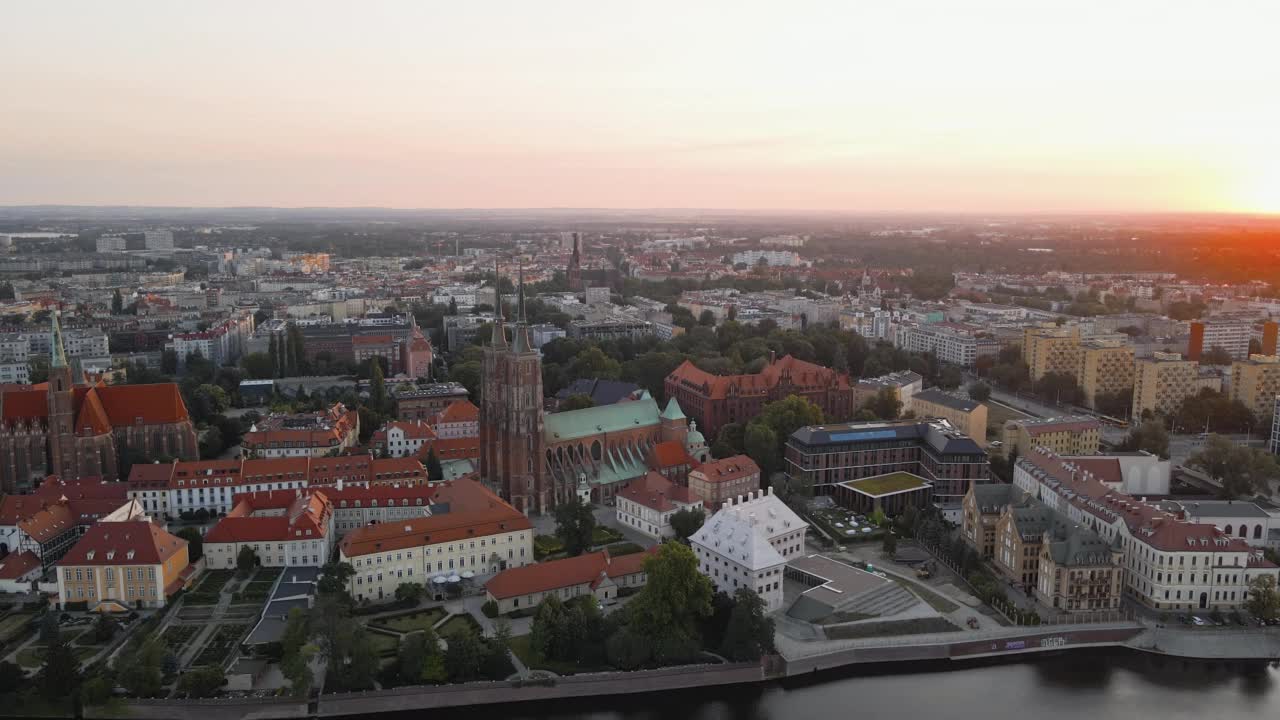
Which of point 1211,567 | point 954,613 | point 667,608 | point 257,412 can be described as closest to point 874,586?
point 954,613

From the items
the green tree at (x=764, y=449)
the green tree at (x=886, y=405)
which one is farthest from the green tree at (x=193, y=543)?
the green tree at (x=886, y=405)

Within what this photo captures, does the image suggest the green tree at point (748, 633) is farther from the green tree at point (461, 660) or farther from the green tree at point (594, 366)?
the green tree at point (594, 366)

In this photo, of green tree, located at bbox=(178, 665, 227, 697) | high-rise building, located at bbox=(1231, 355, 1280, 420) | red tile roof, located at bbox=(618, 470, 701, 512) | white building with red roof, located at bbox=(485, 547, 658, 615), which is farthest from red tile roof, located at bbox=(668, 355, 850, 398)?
green tree, located at bbox=(178, 665, 227, 697)

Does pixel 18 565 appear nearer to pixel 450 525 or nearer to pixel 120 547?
pixel 120 547

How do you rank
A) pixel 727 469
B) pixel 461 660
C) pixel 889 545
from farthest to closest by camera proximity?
1. pixel 727 469
2. pixel 889 545
3. pixel 461 660

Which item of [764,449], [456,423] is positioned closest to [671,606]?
[764,449]
